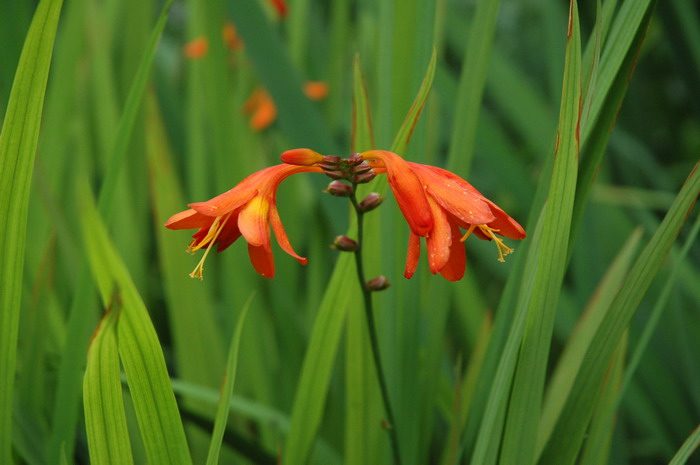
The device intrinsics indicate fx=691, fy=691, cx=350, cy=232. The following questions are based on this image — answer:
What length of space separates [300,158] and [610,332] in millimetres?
336

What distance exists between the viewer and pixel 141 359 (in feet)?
1.83

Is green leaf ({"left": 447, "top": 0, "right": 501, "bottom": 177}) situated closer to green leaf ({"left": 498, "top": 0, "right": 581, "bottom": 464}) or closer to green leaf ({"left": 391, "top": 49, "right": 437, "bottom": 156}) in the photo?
green leaf ({"left": 391, "top": 49, "right": 437, "bottom": 156})

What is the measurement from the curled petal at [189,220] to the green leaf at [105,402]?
0.34 ft

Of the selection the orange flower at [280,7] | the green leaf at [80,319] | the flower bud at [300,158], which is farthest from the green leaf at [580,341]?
the orange flower at [280,7]

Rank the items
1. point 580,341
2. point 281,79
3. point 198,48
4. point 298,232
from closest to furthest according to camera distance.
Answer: point 580,341 → point 281,79 → point 198,48 → point 298,232

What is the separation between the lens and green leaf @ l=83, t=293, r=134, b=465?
1.75 ft

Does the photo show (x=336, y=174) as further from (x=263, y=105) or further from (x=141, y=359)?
(x=263, y=105)

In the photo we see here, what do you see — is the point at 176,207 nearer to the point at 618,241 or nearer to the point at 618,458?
the point at 618,458

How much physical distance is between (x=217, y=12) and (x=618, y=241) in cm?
101

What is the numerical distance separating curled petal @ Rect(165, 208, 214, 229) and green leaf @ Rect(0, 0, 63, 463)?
16 centimetres

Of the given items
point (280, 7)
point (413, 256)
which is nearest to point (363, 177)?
point (413, 256)

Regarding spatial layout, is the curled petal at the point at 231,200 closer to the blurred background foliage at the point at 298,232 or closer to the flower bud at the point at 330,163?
the flower bud at the point at 330,163

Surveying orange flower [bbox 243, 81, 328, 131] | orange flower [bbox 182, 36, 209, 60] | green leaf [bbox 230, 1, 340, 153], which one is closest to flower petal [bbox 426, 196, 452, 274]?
green leaf [bbox 230, 1, 340, 153]

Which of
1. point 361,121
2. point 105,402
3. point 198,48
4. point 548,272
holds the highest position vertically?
point 198,48
